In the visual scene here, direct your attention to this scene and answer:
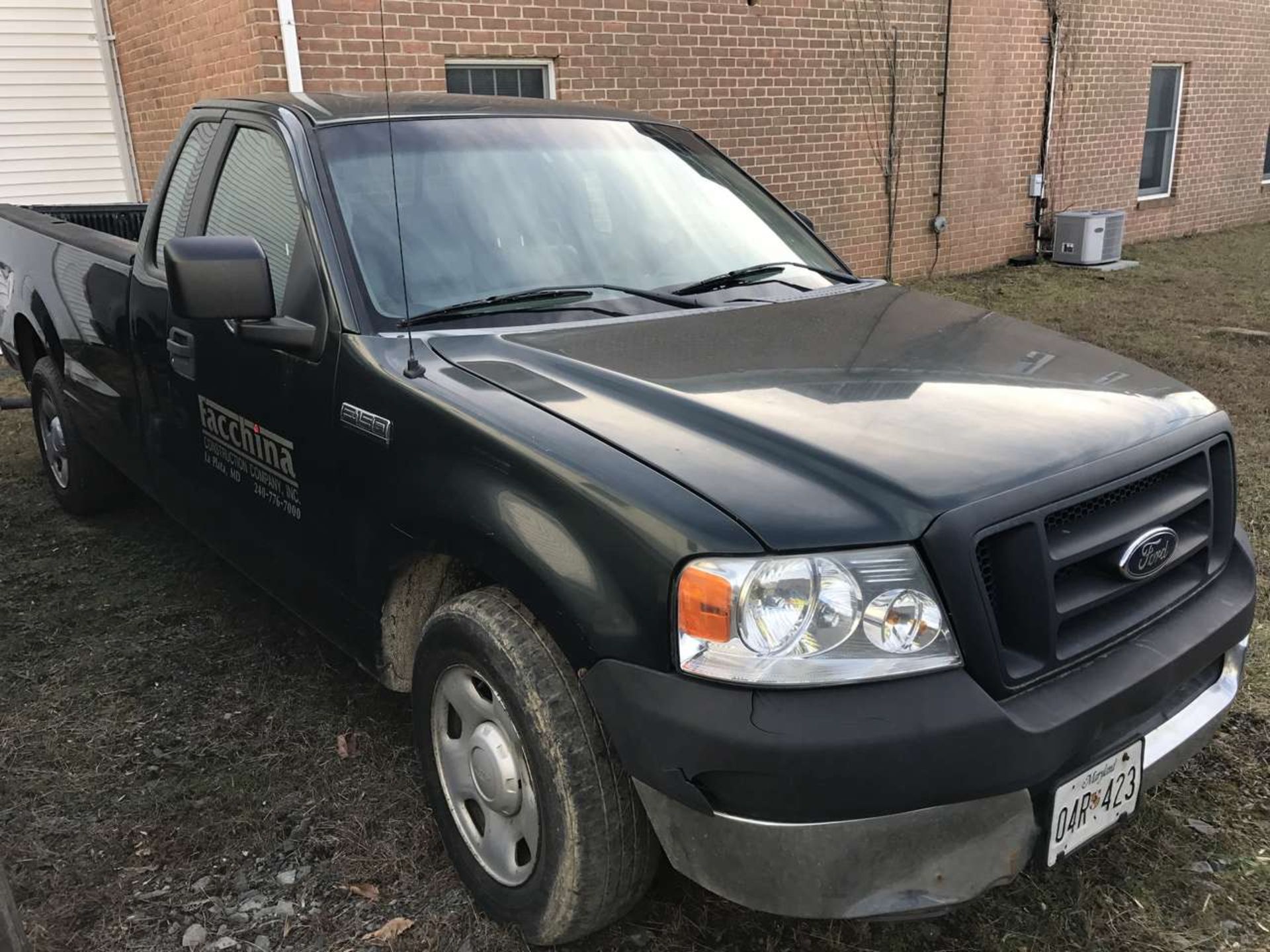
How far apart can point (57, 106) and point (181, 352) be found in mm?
7584

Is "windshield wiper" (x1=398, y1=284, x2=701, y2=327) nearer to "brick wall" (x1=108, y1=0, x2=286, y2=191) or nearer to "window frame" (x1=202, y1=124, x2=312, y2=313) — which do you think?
"window frame" (x1=202, y1=124, x2=312, y2=313)

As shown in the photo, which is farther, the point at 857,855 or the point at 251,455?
the point at 251,455

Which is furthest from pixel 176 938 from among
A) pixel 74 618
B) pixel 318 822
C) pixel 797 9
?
pixel 797 9

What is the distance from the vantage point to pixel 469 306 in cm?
274

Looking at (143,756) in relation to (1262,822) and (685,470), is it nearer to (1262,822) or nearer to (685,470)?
(685,470)

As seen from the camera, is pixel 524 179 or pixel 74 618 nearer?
pixel 524 179

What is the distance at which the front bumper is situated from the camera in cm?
181

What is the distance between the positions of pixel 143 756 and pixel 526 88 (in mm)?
6448

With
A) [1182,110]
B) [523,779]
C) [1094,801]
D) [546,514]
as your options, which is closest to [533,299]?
[546,514]

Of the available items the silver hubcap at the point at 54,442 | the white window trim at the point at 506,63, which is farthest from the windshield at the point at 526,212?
the white window trim at the point at 506,63

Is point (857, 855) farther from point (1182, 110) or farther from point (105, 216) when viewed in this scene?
point (1182, 110)

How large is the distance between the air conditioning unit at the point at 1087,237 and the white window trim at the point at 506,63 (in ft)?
22.0

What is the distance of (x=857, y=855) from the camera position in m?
1.81

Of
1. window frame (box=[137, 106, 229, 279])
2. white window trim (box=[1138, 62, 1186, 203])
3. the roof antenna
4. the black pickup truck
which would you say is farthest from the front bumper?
white window trim (box=[1138, 62, 1186, 203])
